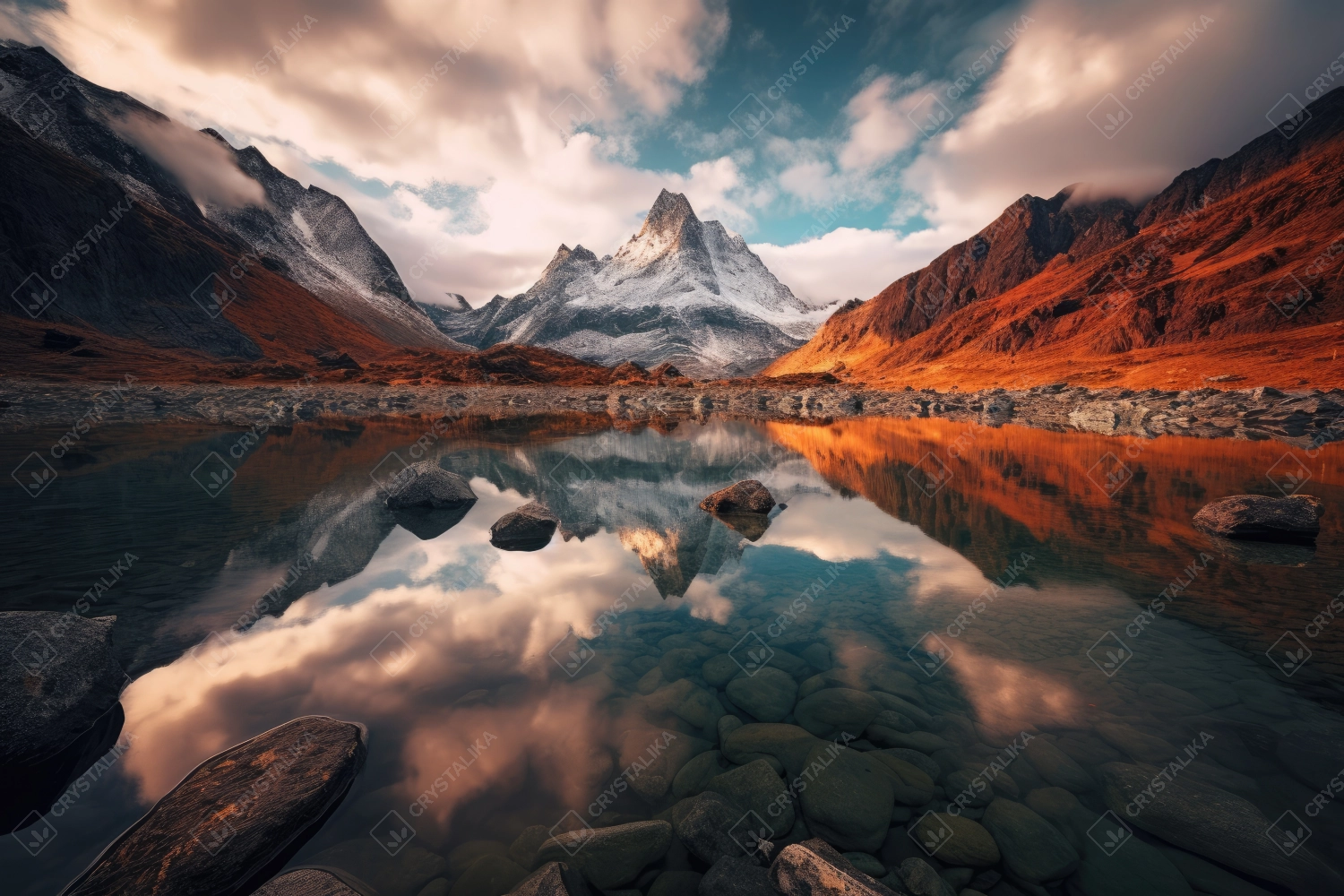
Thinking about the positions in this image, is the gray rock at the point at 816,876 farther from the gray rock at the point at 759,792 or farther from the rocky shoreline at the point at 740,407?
the rocky shoreline at the point at 740,407

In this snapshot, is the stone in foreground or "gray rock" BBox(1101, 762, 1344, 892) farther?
the stone in foreground

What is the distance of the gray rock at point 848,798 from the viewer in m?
4.64

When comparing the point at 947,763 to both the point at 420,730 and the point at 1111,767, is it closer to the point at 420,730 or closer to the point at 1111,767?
the point at 1111,767

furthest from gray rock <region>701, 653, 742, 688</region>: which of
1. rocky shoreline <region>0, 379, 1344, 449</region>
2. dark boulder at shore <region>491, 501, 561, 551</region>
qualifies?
rocky shoreline <region>0, 379, 1344, 449</region>

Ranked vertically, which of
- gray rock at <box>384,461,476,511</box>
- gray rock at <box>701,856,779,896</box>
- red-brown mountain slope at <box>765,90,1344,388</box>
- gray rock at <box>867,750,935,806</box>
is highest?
red-brown mountain slope at <box>765,90,1344,388</box>

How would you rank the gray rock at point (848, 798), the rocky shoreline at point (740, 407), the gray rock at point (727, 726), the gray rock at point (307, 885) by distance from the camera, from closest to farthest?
the gray rock at point (307, 885), the gray rock at point (848, 798), the gray rock at point (727, 726), the rocky shoreline at point (740, 407)

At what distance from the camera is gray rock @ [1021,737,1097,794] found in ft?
16.9

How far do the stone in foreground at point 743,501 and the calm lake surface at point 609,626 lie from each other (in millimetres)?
1055

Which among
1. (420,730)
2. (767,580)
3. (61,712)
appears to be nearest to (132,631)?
(61,712)

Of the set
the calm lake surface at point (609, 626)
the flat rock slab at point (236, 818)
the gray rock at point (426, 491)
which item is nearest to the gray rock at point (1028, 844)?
the calm lake surface at point (609, 626)

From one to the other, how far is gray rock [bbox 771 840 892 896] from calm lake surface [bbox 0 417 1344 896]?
4.92 feet

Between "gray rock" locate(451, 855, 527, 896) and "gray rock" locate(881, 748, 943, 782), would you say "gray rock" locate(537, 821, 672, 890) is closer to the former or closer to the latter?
"gray rock" locate(451, 855, 527, 896)

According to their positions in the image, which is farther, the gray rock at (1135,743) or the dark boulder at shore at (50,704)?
the gray rock at (1135,743)

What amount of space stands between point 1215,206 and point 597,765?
169911 millimetres
